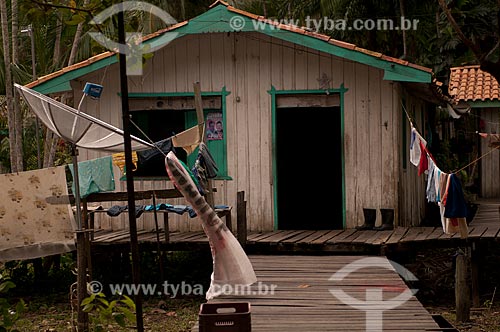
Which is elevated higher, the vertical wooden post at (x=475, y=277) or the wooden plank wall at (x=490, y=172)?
the wooden plank wall at (x=490, y=172)

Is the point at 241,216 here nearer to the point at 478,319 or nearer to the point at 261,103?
the point at 261,103

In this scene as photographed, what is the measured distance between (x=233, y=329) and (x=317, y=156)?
910 centimetres

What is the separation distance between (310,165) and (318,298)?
259 inches

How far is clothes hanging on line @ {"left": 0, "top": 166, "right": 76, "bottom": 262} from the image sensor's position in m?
9.90

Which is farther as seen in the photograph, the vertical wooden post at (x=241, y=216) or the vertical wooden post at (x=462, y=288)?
the vertical wooden post at (x=241, y=216)

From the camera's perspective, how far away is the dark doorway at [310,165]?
45.4ft

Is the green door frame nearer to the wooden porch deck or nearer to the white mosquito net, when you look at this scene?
the wooden porch deck

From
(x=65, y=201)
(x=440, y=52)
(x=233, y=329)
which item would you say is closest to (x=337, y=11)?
(x=440, y=52)

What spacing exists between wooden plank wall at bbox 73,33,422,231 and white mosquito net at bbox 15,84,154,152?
293 cm

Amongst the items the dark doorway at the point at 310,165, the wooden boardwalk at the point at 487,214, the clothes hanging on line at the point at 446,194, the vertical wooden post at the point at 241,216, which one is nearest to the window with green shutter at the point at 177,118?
the vertical wooden post at the point at 241,216

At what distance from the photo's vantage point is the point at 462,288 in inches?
375

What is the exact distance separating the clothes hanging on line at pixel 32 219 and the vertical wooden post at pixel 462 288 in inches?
179
